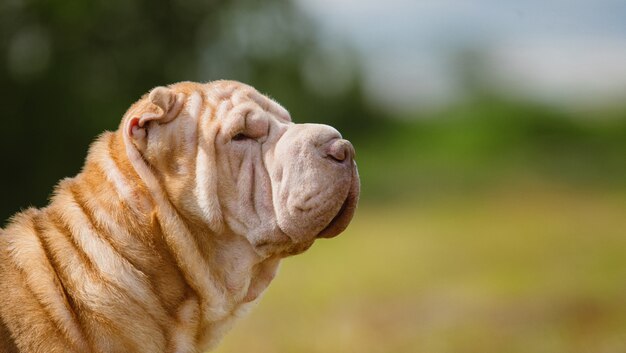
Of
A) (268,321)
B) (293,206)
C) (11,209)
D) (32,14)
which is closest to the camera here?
(293,206)

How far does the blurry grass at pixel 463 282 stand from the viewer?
22.4 feet

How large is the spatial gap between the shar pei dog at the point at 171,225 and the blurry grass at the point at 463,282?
0.68m

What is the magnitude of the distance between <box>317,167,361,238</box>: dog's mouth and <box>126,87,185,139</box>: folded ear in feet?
2.58

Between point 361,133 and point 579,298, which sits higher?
point 579,298

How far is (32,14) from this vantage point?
37.9ft

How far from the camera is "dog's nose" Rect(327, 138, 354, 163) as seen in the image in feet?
12.0

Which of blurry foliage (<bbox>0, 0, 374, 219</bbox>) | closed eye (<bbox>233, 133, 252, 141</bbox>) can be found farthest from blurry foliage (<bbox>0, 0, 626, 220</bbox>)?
closed eye (<bbox>233, 133, 252, 141</bbox>)

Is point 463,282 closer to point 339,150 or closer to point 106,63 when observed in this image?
point 106,63

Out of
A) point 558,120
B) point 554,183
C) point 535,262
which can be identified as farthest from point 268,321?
point 558,120

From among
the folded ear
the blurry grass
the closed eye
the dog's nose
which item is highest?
the folded ear

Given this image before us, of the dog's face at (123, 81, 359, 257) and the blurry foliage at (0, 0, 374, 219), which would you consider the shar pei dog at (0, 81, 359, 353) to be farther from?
the blurry foliage at (0, 0, 374, 219)

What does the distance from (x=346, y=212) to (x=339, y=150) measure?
29 centimetres

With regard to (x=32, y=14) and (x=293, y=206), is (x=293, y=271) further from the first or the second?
(x=293, y=206)

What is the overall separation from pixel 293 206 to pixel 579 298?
19.5 ft
